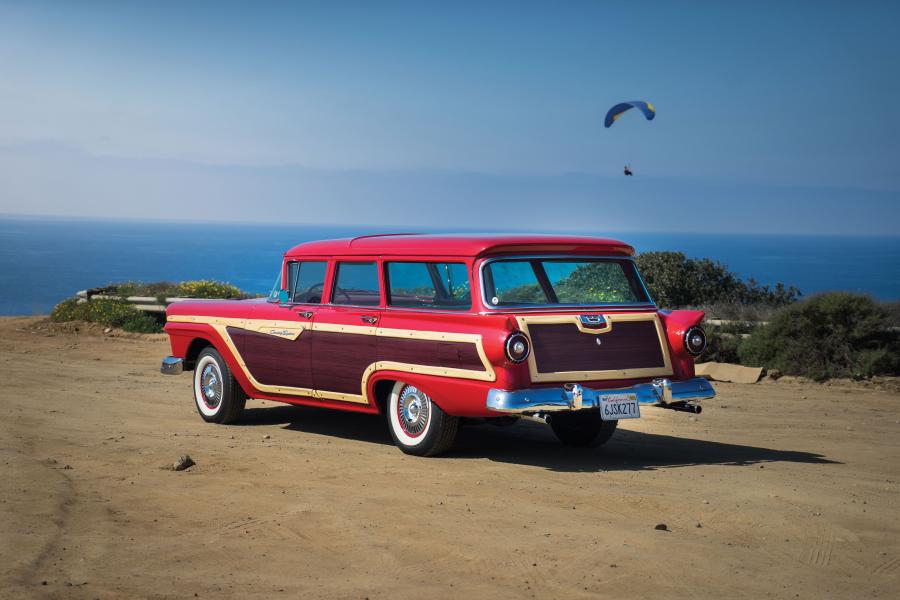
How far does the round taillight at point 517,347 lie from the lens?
8734 mm

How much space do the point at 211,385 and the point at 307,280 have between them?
1.74 meters

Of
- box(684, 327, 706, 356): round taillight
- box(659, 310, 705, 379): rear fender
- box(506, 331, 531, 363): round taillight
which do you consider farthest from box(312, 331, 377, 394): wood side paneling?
box(684, 327, 706, 356): round taillight

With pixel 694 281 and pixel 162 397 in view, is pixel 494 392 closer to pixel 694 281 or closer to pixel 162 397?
pixel 162 397

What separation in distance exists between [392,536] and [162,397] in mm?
7314

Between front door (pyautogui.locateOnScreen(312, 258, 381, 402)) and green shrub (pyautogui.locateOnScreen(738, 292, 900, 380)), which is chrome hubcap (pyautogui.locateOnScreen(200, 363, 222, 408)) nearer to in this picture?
front door (pyautogui.locateOnScreen(312, 258, 381, 402))

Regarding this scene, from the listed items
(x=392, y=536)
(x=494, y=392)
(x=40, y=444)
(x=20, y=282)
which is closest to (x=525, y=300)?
(x=494, y=392)

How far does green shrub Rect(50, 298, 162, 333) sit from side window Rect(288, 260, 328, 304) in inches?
507

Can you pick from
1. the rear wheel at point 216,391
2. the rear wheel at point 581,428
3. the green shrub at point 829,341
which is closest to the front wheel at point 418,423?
the rear wheel at point 581,428

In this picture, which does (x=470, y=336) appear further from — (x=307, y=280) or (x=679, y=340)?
(x=307, y=280)

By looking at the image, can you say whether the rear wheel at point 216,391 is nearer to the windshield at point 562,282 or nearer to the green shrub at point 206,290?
the windshield at point 562,282

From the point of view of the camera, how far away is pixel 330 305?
1054 cm

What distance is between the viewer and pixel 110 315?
77.3 ft

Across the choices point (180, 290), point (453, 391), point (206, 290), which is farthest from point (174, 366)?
point (180, 290)

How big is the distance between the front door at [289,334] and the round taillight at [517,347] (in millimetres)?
2509
